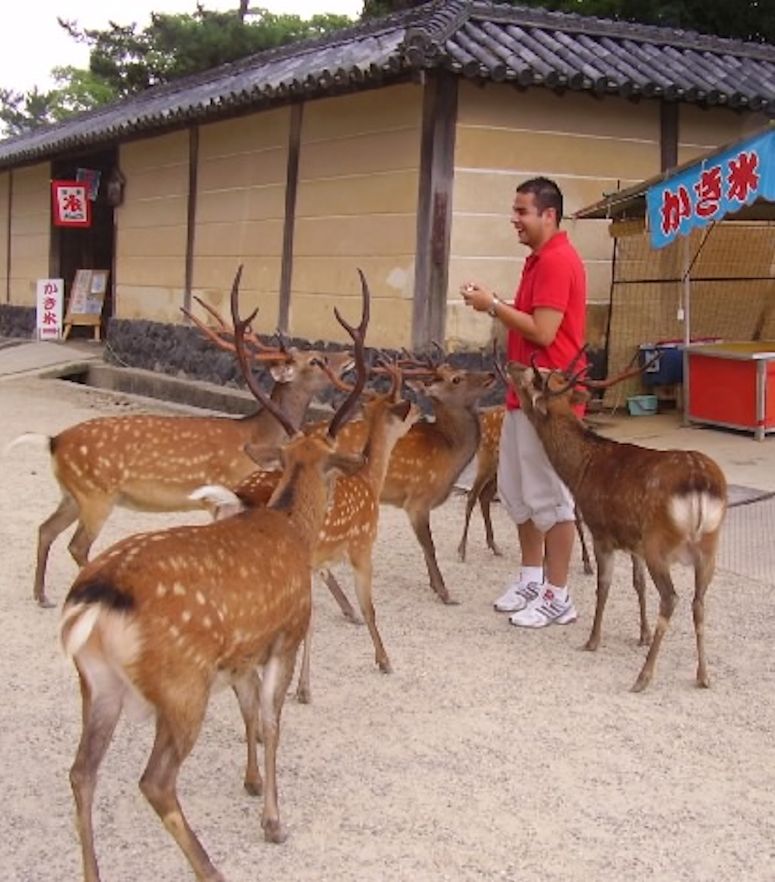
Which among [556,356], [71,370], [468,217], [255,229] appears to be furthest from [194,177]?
[556,356]

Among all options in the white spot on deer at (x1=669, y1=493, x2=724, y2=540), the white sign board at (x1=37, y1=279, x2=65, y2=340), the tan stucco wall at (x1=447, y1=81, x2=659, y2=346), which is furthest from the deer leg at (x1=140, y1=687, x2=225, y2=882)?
the white sign board at (x1=37, y1=279, x2=65, y2=340)

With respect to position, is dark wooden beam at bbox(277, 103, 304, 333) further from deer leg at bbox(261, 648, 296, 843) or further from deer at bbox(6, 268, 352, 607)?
deer leg at bbox(261, 648, 296, 843)

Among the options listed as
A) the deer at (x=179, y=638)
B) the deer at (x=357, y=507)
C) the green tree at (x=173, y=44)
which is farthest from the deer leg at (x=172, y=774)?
the green tree at (x=173, y=44)

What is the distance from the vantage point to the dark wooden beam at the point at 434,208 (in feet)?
26.4

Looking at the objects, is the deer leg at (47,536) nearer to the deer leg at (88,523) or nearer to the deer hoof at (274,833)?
the deer leg at (88,523)

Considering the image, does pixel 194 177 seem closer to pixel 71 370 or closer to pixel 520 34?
pixel 71 370

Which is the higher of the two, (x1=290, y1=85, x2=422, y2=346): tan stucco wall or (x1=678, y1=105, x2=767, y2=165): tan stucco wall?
(x1=678, y1=105, x2=767, y2=165): tan stucco wall

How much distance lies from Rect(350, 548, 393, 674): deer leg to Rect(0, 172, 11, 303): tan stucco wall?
13.6 meters

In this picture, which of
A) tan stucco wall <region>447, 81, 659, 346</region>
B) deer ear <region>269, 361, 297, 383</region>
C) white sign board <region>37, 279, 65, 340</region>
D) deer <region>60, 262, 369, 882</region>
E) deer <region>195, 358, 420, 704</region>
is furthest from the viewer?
white sign board <region>37, 279, 65, 340</region>

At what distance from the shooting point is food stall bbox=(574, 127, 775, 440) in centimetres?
718

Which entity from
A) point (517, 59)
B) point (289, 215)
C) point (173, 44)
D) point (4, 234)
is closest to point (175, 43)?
point (173, 44)

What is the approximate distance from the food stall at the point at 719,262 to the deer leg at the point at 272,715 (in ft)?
16.5

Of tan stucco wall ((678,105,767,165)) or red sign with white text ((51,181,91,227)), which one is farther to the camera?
red sign with white text ((51,181,91,227))

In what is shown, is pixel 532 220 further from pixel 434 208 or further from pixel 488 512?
pixel 434 208
